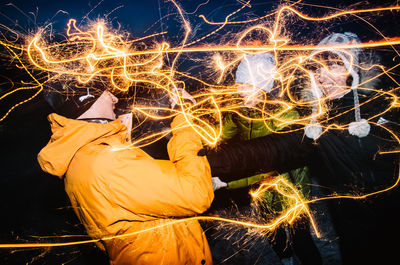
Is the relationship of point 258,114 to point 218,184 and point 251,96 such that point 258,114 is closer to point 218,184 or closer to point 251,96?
point 251,96

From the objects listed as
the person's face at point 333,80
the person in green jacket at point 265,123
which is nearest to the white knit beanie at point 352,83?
the person's face at point 333,80

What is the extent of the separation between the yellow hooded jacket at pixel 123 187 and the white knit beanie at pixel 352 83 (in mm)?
1224

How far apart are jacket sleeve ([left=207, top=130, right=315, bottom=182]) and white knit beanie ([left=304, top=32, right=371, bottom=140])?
5.4 inches

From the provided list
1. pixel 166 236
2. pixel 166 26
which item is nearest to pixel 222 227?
pixel 166 236

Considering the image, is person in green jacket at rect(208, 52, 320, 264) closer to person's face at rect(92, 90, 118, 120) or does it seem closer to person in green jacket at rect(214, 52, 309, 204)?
person in green jacket at rect(214, 52, 309, 204)

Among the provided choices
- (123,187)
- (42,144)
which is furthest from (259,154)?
(42,144)

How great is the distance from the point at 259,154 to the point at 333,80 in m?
1.35

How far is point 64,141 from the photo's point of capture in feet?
4.55

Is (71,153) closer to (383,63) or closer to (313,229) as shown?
(383,63)

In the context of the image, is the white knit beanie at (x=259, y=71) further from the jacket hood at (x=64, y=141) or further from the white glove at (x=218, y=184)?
the jacket hood at (x=64, y=141)

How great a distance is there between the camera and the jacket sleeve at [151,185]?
1.33m

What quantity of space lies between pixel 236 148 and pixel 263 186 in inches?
57.8

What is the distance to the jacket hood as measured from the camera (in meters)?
1.36

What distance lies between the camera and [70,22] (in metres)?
3.20
